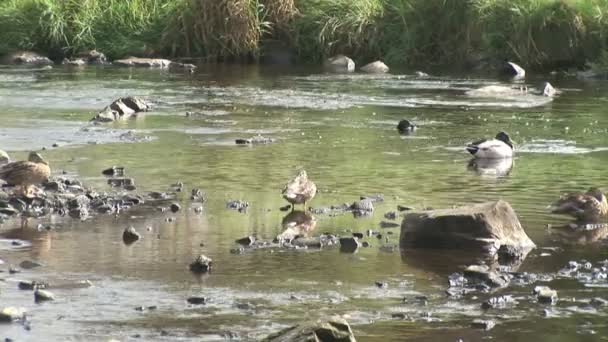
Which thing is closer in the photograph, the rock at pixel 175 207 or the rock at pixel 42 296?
the rock at pixel 42 296

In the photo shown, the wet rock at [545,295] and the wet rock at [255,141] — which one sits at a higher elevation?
the wet rock at [545,295]

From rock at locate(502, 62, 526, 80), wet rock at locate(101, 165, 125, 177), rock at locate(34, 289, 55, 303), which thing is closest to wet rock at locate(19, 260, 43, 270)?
rock at locate(34, 289, 55, 303)

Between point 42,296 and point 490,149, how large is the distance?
716cm

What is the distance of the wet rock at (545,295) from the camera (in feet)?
26.0

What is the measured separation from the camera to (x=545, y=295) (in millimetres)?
7973

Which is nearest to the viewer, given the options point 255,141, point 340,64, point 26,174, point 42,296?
point 42,296

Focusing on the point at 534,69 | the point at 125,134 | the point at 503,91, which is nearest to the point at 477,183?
the point at 125,134

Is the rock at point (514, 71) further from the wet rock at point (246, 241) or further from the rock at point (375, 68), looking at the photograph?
the wet rock at point (246, 241)

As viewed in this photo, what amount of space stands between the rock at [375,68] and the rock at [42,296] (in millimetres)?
17292

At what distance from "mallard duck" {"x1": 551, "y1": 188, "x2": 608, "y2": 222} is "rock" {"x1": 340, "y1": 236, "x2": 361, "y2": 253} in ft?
6.60

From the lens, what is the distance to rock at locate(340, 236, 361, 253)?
367 inches

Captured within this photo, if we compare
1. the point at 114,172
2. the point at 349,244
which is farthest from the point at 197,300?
the point at 114,172

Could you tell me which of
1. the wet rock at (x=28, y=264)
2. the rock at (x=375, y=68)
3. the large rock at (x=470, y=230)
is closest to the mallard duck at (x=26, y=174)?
the wet rock at (x=28, y=264)

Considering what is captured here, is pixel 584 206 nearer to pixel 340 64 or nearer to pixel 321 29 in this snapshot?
pixel 340 64
